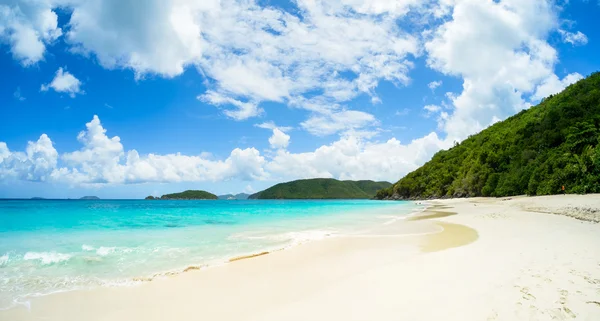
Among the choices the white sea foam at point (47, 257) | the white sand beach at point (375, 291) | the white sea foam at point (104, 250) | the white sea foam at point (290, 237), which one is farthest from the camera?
the white sea foam at point (290, 237)

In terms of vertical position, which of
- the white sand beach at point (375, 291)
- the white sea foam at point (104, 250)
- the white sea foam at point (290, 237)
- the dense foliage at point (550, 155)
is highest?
the dense foliage at point (550, 155)

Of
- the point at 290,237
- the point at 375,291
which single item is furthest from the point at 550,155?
the point at 375,291

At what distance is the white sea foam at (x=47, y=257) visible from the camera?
891 cm

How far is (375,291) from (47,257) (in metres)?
10.8

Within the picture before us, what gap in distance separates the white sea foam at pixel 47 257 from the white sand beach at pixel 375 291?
424cm

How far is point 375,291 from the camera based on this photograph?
5207mm

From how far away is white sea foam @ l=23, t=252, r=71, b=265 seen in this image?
8914 mm

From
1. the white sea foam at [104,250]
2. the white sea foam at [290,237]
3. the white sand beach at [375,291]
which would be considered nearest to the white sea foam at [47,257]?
the white sea foam at [104,250]

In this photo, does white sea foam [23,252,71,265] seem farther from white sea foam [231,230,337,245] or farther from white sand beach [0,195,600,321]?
white sea foam [231,230,337,245]

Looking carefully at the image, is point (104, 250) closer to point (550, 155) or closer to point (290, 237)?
point (290, 237)

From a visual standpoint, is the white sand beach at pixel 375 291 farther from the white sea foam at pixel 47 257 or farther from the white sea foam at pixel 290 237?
the white sea foam at pixel 290 237

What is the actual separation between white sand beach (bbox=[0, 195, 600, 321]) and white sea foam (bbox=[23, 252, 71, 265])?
167 inches

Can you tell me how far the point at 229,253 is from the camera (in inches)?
399

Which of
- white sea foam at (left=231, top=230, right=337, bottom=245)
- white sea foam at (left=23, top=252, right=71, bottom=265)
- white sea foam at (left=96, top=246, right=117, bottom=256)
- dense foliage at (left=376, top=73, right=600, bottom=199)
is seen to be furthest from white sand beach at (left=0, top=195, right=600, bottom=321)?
dense foliage at (left=376, top=73, right=600, bottom=199)
